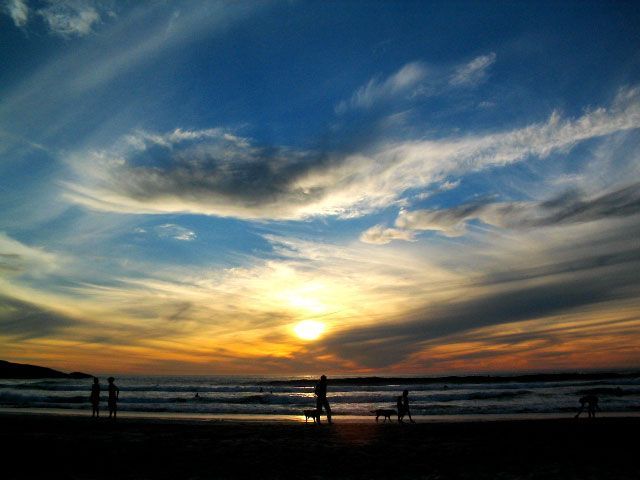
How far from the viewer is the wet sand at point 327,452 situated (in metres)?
10.3

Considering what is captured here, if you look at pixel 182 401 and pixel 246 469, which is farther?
pixel 182 401

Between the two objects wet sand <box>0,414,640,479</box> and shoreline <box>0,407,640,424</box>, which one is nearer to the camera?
wet sand <box>0,414,640,479</box>

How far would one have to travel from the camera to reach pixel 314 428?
774 inches

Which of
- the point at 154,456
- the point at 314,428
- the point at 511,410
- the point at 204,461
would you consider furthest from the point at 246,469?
the point at 511,410

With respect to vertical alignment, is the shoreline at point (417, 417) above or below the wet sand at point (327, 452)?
below

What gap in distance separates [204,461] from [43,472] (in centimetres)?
383

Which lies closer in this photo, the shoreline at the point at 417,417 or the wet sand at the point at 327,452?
the wet sand at the point at 327,452

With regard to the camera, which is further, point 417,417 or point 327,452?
point 417,417

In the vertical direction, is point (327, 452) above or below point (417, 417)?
above

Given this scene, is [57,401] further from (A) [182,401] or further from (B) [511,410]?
(B) [511,410]

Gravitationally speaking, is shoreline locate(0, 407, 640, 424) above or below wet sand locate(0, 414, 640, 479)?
below

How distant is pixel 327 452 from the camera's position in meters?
13.1

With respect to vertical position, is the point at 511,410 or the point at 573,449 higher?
the point at 573,449

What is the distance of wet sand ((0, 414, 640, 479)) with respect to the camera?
10.3 m
